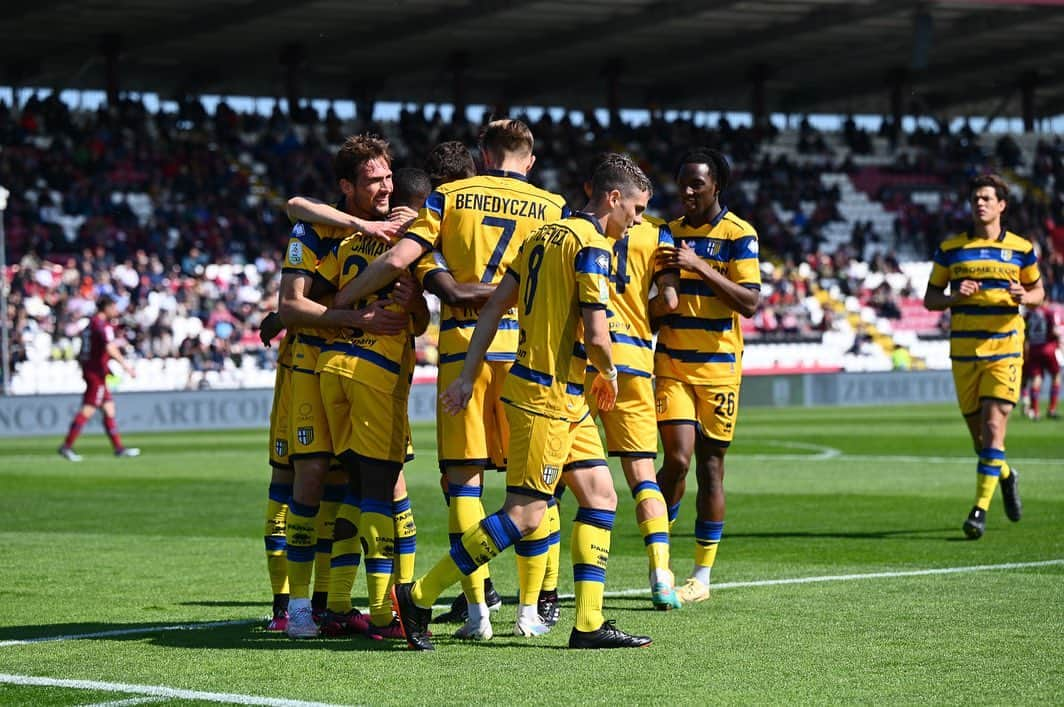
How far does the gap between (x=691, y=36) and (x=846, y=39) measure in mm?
4887

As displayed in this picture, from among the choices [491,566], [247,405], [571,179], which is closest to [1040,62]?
[571,179]

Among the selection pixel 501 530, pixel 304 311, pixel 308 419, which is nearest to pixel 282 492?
pixel 308 419

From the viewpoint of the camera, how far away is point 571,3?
45656 millimetres

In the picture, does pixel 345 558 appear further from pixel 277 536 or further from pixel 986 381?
pixel 986 381

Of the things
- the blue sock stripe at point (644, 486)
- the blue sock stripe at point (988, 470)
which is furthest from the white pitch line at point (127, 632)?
the blue sock stripe at point (988, 470)

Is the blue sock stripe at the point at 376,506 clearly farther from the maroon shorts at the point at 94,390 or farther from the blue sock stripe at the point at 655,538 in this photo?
the maroon shorts at the point at 94,390

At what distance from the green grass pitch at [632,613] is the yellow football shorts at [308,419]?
34.9 inches

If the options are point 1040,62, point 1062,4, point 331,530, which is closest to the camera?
point 331,530

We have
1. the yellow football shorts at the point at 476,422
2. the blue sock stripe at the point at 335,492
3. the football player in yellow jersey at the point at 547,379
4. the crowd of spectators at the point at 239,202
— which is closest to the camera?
the football player in yellow jersey at the point at 547,379

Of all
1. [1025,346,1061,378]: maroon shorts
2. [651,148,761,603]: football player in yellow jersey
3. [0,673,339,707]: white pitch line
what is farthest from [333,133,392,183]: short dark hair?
[1025,346,1061,378]: maroon shorts

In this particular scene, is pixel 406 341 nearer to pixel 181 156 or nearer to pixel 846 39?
pixel 181 156

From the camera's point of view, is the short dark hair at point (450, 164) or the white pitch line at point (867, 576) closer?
the short dark hair at point (450, 164)

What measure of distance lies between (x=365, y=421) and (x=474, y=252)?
92 cm

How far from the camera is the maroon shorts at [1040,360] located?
31.3 m
